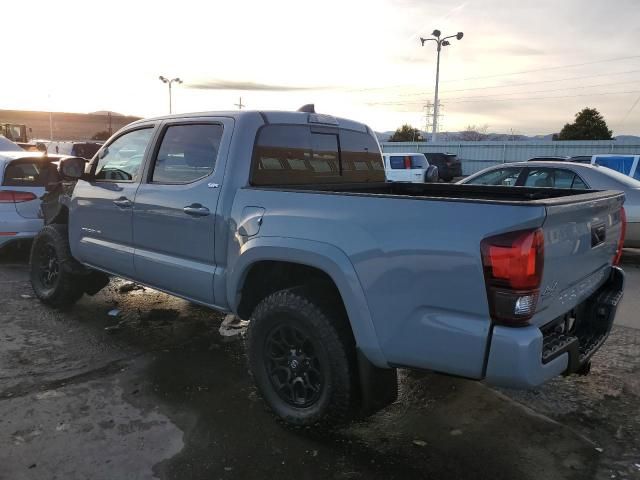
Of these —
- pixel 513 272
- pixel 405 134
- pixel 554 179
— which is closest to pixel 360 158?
pixel 513 272

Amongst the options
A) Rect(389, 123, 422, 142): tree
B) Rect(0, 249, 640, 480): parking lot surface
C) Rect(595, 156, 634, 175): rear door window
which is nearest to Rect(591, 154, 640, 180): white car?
Rect(595, 156, 634, 175): rear door window

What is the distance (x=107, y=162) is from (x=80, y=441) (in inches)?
106

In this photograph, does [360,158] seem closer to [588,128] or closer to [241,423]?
[241,423]

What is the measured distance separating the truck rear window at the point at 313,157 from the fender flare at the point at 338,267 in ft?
2.19

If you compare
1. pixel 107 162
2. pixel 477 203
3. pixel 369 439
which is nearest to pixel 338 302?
pixel 369 439

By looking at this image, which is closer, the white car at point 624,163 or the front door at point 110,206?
the front door at point 110,206

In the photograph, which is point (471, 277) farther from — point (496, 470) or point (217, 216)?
point (217, 216)

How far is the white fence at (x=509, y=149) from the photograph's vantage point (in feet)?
92.7

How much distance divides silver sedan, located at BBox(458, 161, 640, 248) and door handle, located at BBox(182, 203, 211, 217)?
4794 mm

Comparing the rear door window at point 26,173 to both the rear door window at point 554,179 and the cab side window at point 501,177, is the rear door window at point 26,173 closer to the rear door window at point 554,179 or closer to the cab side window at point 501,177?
the cab side window at point 501,177

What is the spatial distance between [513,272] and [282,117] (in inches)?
87.3

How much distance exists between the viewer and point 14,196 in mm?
6926

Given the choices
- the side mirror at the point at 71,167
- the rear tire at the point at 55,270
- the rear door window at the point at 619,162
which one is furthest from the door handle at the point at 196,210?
the rear door window at the point at 619,162

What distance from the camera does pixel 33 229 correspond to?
702 centimetres
